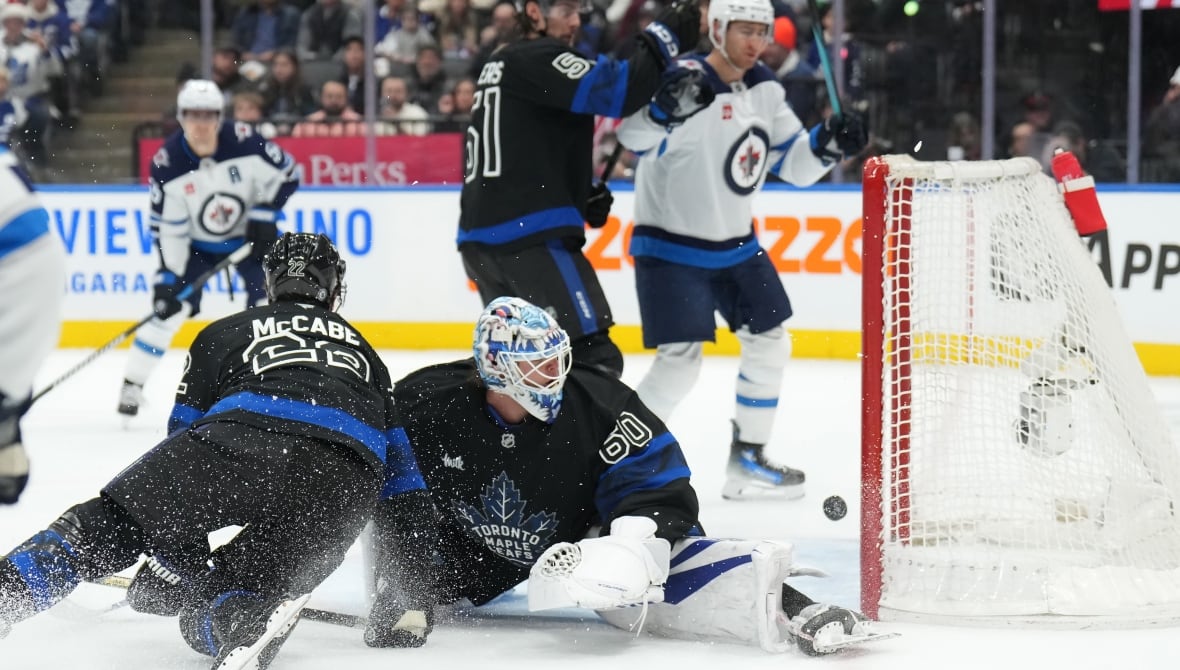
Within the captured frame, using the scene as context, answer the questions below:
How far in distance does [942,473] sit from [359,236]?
4.88m

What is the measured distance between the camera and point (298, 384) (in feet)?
9.29

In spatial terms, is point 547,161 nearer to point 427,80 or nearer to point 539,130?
point 539,130

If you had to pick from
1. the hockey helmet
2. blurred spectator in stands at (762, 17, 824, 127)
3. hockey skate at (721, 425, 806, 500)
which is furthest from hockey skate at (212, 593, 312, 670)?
blurred spectator in stands at (762, 17, 824, 127)

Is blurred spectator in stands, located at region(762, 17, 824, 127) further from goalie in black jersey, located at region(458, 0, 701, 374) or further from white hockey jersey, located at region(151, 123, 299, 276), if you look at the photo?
goalie in black jersey, located at region(458, 0, 701, 374)

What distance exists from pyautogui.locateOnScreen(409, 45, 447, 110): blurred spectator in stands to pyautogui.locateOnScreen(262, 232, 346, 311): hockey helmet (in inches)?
194

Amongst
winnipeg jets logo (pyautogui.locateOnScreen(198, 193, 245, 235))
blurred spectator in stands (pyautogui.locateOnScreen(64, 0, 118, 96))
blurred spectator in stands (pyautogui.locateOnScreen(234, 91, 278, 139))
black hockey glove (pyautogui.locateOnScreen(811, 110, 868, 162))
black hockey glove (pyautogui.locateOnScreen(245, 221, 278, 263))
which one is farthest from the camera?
blurred spectator in stands (pyautogui.locateOnScreen(64, 0, 118, 96))

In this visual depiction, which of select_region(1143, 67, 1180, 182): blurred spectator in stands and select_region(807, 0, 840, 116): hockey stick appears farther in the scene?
select_region(1143, 67, 1180, 182): blurred spectator in stands

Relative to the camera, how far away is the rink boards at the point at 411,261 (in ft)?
A: 23.8

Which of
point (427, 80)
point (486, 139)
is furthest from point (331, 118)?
point (486, 139)

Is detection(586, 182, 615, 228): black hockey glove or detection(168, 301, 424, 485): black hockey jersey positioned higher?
detection(586, 182, 615, 228): black hockey glove

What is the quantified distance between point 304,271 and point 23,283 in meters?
0.93

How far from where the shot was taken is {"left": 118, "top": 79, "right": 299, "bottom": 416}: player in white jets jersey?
6.06 meters

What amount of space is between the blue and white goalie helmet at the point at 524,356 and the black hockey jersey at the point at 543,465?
0.26ft

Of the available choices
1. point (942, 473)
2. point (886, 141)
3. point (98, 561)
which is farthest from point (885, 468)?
point (886, 141)
